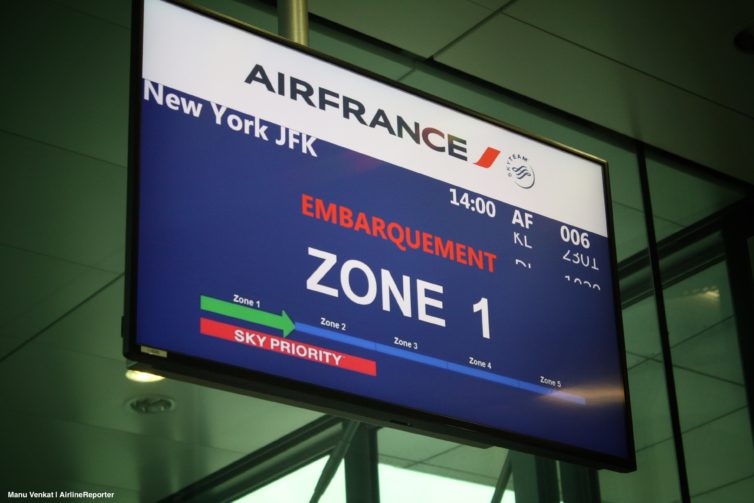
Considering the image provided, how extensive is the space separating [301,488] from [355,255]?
1756 millimetres

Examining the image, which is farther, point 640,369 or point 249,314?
point 640,369

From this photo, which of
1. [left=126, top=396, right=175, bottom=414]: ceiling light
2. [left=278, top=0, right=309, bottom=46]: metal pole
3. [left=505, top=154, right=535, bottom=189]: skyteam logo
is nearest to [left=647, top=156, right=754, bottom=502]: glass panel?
[left=505, top=154, right=535, bottom=189]: skyteam logo

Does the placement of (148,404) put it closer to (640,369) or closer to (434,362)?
(640,369)

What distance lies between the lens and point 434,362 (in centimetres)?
296

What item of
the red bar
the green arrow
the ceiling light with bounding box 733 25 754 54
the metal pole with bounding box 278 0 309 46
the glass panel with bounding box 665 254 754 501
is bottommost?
the red bar

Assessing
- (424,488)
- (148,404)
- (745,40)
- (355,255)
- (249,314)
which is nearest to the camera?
(249,314)

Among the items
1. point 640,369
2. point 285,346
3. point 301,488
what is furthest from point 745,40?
point 285,346

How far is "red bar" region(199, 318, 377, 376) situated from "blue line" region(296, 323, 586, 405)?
4cm

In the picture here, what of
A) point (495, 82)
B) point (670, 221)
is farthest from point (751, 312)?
point (495, 82)

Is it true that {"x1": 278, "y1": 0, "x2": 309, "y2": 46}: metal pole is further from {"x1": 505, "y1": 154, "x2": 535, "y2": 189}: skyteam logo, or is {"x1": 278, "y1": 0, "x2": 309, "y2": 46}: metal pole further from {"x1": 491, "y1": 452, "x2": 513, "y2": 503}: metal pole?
{"x1": 491, "y1": 452, "x2": 513, "y2": 503}: metal pole

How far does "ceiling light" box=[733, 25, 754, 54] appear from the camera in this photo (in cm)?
466

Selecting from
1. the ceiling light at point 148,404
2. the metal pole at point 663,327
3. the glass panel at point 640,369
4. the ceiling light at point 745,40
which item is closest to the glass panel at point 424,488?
the glass panel at point 640,369

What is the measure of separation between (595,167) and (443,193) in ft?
2.24

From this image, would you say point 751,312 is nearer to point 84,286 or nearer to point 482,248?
point 482,248
